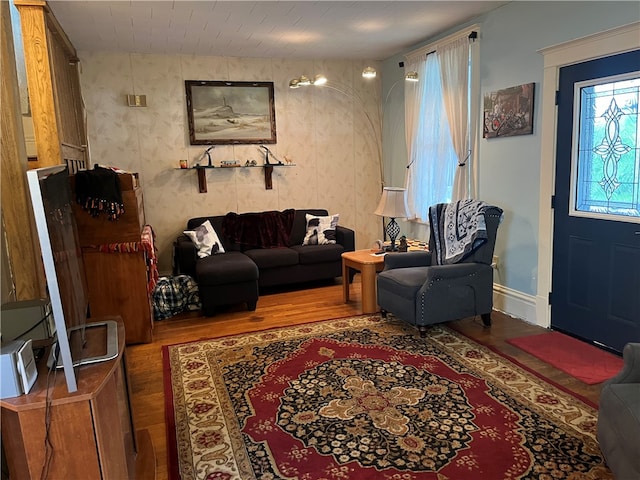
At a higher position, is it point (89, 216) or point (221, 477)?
point (89, 216)

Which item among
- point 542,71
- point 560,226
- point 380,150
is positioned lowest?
point 560,226

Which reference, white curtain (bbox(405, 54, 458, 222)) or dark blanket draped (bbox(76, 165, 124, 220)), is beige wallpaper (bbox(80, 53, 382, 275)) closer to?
white curtain (bbox(405, 54, 458, 222))

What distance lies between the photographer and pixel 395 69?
580 cm

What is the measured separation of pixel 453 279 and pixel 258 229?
2.53 meters

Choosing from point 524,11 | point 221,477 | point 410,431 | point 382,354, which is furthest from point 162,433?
point 524,11

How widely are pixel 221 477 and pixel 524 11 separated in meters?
3.91

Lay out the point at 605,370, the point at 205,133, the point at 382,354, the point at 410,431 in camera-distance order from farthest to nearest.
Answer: the point at 205,133
the point at 382,354
the point at 605,370
the point at 410,431

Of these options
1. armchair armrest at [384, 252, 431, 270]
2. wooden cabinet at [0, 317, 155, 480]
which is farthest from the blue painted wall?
wooden cabinet at [0, 317, 155, 480]

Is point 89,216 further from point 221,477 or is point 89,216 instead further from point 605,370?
point 605,370

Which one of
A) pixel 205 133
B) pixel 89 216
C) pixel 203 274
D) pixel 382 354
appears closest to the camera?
pixel 382 354

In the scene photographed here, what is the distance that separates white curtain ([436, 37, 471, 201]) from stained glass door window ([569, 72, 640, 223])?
1.20 m

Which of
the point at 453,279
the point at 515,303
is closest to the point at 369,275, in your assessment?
the point at 453,279

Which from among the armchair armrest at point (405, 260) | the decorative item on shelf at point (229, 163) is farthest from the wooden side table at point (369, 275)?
the decorative item on shelf at point (229, 163)

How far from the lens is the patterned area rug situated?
2.16m
